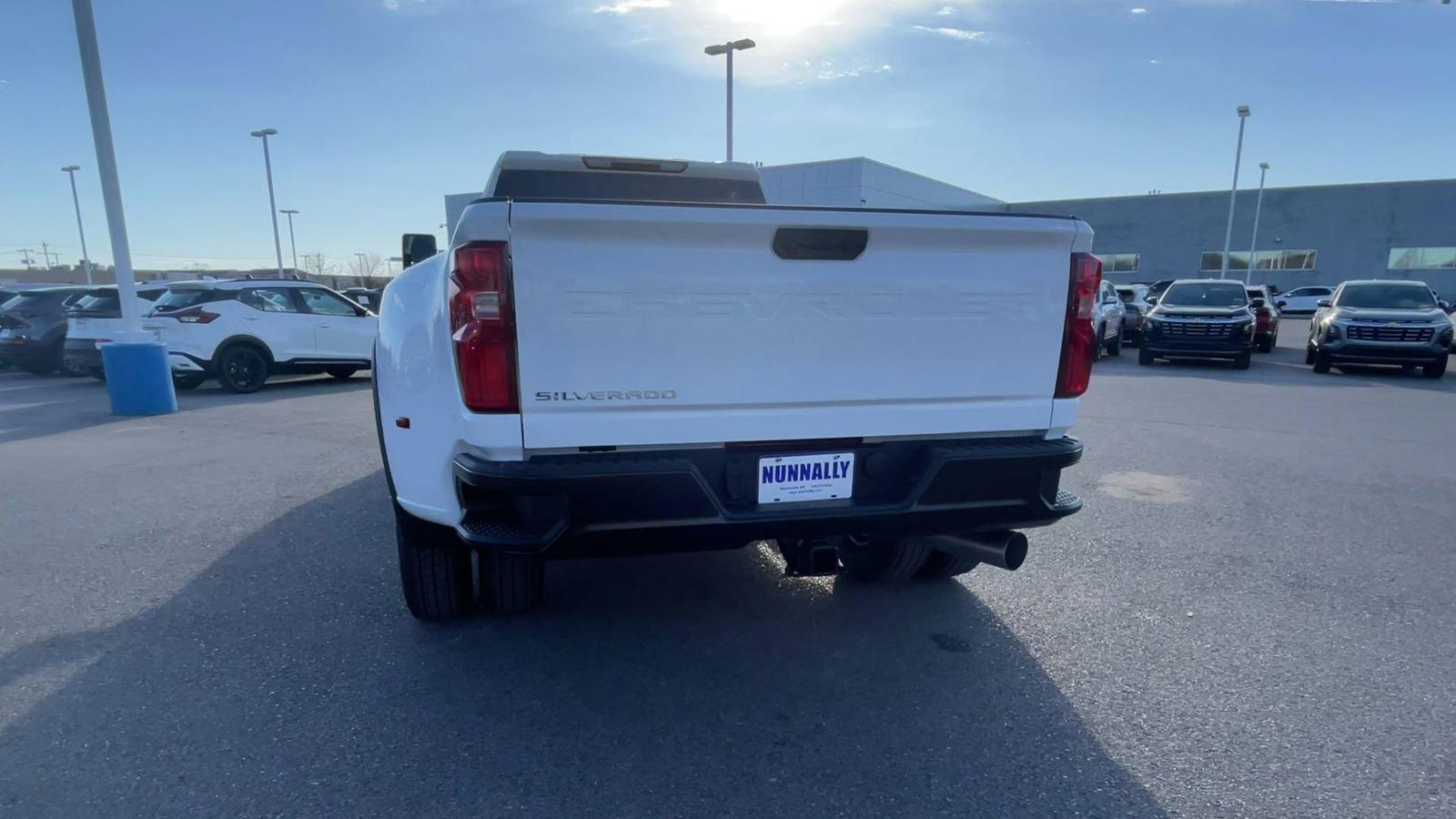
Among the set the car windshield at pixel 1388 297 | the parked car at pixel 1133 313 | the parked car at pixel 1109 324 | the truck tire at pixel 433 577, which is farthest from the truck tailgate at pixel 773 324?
Result: the parked car at pixel 1133 313

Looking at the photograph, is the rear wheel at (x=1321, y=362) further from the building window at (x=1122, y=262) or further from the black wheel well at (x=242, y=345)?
the building window at (x=1122, y=262)

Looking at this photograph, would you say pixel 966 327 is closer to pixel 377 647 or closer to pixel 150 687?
pixel 377 647

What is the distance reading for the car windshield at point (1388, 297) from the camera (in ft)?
44.8

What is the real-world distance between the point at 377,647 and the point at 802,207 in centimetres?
254

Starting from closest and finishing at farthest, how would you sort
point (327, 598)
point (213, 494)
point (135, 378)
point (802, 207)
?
point (802, 207) < point (327, 598) < point (213, 494) < point (135, 378)

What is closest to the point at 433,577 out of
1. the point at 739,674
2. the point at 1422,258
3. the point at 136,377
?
the point at 739,674

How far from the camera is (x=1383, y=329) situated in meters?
13.0

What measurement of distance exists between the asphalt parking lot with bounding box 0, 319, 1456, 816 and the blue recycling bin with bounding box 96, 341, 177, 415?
4.75m

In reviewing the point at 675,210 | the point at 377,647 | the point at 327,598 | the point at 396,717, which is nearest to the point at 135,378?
the point at 327,598

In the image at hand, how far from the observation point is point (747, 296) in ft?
8.61

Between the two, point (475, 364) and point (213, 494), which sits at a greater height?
point (475, 364)

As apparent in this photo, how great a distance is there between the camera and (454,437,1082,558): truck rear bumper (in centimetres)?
246

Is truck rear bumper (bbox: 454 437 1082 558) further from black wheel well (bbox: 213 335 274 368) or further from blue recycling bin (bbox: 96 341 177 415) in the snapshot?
black wheel well (bbox: 213 335 274 368)

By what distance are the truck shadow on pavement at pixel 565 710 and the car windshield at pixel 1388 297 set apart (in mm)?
14325
